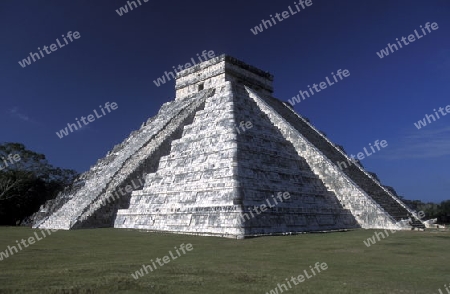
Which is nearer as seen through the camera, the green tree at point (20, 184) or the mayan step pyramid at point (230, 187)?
the mayan step pyramid at point (230, 187)

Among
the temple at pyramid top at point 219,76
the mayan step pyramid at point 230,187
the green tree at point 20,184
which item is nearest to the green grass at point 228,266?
the mayan step pyramid at point 230,187

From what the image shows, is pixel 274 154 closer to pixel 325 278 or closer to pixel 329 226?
pixel 329 226

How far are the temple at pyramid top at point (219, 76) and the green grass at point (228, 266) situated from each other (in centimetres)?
1422

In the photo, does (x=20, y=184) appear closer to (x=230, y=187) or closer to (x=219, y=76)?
(x=219, y=76)

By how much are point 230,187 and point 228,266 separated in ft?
17.1

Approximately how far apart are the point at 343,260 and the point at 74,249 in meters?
6.00

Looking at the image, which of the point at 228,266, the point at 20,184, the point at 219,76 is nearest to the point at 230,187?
the point at 228,266

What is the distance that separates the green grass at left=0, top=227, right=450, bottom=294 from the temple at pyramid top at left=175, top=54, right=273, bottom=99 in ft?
46.7

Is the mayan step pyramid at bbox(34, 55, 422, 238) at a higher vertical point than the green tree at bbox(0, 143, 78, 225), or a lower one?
lower

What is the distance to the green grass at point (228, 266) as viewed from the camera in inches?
192

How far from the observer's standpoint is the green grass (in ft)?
16.0

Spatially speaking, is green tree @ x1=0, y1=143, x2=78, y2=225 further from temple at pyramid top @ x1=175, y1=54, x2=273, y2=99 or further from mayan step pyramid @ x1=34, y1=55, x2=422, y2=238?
temple at pyramid top @ x1=175, y1=54, x2=273, y2=99

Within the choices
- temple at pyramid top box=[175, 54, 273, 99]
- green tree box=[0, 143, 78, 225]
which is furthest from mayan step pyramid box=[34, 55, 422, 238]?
green tree box=[0, 143, 78, 225]

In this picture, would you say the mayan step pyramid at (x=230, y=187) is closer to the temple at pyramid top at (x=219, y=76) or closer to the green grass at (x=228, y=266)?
the green grass at (x=228, y=266)
